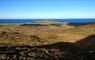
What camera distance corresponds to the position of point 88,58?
1122cm

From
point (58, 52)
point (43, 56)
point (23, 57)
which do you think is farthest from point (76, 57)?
point (23, 57)

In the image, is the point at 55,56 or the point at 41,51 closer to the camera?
the point at 55,56

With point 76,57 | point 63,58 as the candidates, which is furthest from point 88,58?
point 63,58

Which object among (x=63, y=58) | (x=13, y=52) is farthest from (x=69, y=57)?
(x=13, y=52)

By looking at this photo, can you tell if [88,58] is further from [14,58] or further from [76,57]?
[14,58]

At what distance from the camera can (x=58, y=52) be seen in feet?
39.2

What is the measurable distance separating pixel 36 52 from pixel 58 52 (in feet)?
5.11

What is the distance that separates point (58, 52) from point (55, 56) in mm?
702

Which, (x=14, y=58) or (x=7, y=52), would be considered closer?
(x=14, y=58)

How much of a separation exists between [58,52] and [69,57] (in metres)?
1.02

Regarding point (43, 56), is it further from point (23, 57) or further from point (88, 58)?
point (88, 58)

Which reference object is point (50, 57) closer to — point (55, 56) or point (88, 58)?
point (55, 56)

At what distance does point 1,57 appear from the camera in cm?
1098

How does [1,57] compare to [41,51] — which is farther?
[41,51]
